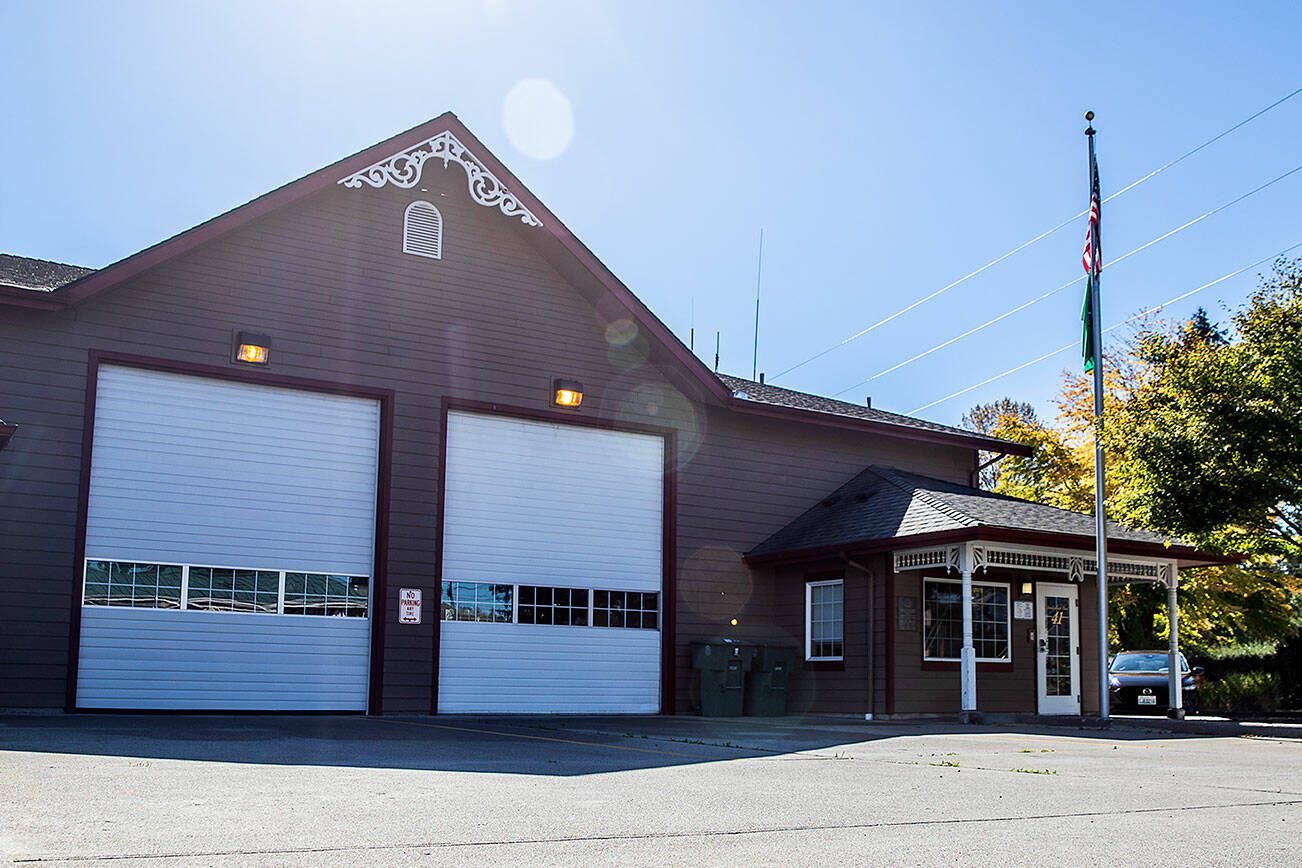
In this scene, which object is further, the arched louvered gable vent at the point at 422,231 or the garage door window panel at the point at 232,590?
the arched louvered gable vent at the point at 422,231

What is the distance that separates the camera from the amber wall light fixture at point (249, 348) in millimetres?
17031

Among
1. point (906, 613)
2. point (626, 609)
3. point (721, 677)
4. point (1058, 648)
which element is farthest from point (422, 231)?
point (1058, 648)

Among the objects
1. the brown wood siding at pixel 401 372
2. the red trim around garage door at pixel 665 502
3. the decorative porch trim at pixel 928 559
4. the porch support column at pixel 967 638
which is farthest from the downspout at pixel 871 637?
the red trim around garage door at pixel 665 502

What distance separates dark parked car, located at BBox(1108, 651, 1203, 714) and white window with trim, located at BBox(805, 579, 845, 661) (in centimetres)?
870

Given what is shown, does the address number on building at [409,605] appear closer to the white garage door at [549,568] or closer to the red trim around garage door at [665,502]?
the white garage door at [549,568]

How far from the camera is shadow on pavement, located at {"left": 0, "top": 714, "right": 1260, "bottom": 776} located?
1015cm

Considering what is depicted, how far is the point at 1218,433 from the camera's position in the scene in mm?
19672

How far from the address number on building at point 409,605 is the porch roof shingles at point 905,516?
18.9 feet

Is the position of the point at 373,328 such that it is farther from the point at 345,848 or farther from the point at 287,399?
the point at 345,848

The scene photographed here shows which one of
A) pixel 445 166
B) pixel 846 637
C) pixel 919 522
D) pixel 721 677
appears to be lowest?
pixel 721 677

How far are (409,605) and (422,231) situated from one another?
17.7 feet

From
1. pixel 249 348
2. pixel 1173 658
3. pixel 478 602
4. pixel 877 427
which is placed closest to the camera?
pixel 249 348

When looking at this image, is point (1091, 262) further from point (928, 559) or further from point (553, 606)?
point (553, 606)

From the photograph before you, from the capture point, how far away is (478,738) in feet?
43.7
